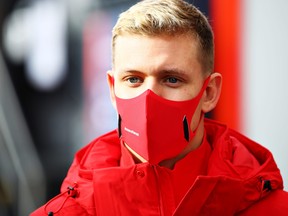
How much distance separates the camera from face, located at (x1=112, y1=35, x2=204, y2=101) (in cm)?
139

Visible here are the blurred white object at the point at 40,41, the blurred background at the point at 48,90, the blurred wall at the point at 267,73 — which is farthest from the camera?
the blurred white object at the point at 40,41

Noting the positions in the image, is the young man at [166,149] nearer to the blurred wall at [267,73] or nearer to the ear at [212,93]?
the ear at [212,93]

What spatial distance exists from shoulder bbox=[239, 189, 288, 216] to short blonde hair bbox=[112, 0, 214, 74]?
0.43 metres

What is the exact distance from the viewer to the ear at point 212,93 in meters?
1.53

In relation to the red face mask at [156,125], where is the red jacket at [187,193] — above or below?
below

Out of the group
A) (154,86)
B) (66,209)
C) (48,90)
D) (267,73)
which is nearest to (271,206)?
(154,86)

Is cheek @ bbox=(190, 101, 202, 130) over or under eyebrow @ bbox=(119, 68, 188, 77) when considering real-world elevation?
under

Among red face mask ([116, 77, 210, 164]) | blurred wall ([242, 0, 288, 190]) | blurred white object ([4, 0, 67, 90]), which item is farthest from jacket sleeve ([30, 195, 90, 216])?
blurred white object ([4, 0, 67, 90])

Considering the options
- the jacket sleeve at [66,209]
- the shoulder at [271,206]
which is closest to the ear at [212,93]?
the shoulder at [271,206]

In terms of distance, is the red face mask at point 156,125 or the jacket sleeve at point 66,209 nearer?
the red face mask at point 156,125

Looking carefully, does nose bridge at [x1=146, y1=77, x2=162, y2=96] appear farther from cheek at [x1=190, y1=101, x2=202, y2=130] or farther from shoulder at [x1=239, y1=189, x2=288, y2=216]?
shoulder at [x1=239, y1=189, x2=288, y2=216]

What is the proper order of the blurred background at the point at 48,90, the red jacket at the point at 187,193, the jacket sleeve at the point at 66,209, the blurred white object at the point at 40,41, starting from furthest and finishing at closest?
the blurred white object at the point at 40,41, the blurred background at the point at 48,90, the jacket sleeve at the point at 66,209, the red jacket at the point at 187,193

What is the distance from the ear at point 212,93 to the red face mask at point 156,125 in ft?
0.31

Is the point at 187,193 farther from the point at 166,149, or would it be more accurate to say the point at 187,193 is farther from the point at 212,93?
the point at 212,93
